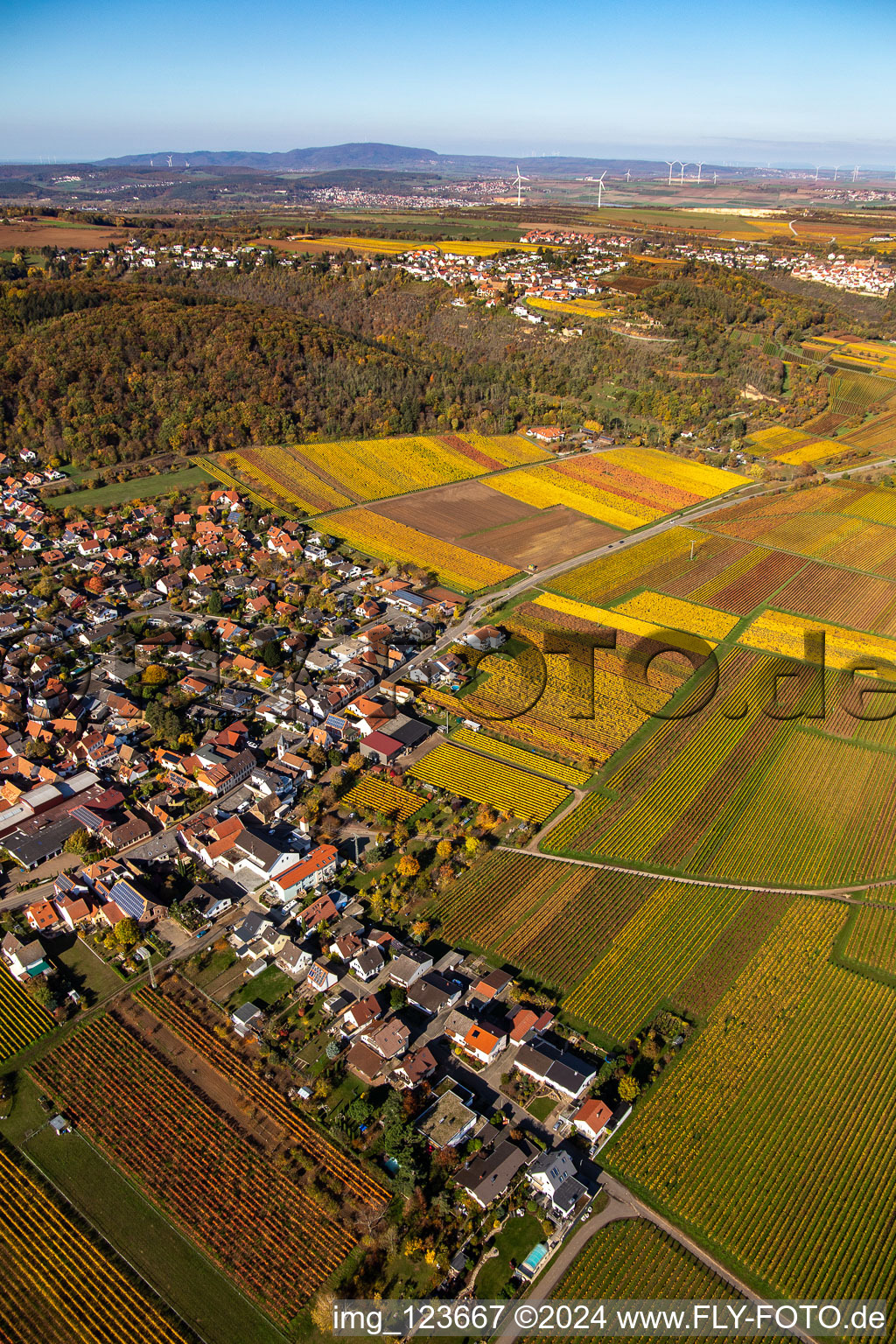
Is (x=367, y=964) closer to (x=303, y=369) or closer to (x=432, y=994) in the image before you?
(x=432, y=994)

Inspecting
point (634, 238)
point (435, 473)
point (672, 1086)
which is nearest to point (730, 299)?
point (634, 238)

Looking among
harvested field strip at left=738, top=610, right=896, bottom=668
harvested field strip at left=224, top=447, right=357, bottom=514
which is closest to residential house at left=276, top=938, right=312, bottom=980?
harvested field strip at left=738, top=610, right=896, bottom=668

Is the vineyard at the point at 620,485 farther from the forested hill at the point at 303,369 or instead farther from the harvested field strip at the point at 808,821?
the harvested field strip at the point at 808,821

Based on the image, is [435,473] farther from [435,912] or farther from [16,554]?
[435,912]

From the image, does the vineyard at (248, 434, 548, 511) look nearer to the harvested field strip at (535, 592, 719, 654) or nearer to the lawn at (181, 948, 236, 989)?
the harvested field strip at (535, 592, 719, 654)

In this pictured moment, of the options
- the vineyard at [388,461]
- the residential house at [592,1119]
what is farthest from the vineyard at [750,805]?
the vineyard at [388,461]
